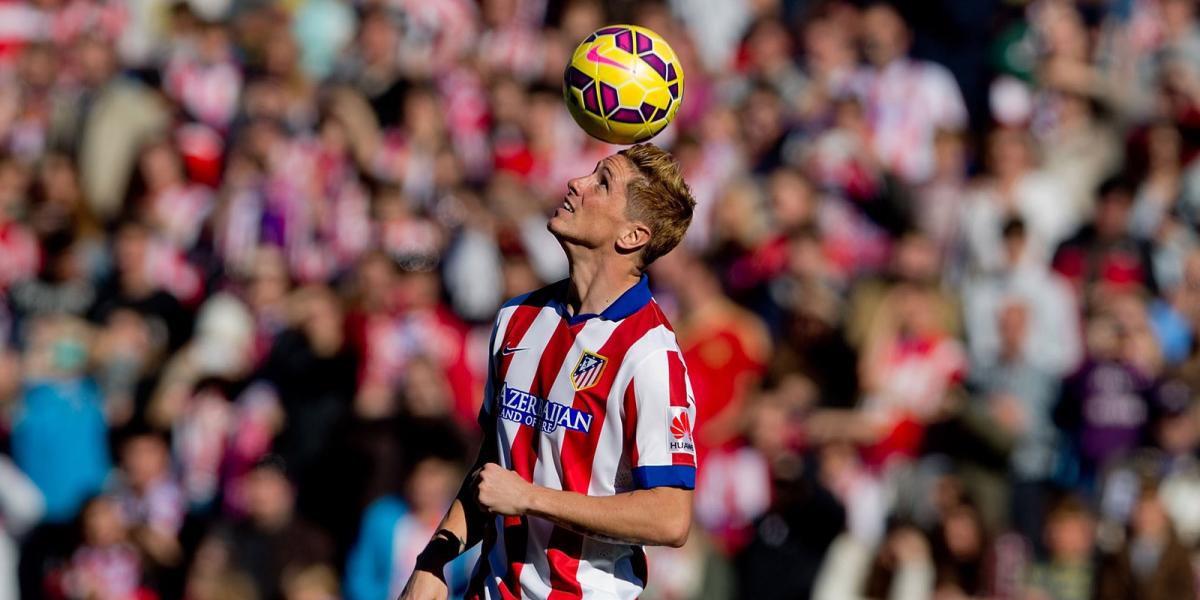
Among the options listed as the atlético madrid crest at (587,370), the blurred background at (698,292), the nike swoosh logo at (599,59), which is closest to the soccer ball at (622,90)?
the nike swoosh logo at (599,59)

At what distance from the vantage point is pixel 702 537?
452 inches

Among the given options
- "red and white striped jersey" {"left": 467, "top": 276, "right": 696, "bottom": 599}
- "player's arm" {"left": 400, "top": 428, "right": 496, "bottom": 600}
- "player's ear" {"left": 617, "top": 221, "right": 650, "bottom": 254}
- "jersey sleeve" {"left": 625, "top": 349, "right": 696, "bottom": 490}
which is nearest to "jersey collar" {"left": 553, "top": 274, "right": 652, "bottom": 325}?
"red and white striped jersey" {"left": 467, "top": 276, "right": 696, "bottom": 599}

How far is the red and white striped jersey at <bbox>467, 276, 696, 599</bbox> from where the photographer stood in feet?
18.4

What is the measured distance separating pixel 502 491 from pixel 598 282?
863 mm

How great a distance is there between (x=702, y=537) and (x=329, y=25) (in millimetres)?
7783

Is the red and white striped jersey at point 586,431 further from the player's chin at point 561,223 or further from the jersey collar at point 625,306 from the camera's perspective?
the player's chin at point 561,223

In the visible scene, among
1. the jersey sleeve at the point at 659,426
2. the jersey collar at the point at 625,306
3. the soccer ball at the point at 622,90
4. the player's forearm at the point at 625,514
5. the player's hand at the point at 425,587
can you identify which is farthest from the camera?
the soccer ball at the point at 622,90

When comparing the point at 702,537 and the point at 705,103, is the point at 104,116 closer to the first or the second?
the point at 705,103

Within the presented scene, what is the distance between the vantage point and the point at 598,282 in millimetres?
5875

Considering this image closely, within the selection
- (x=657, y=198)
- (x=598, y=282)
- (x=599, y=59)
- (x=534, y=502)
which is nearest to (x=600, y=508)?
(x=534, y=502)

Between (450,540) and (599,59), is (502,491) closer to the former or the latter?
(450,540)

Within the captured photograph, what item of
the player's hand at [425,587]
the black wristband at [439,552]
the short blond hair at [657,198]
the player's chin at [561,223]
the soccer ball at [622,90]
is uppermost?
the soccer ball at [622,90]

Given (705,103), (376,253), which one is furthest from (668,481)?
(705,103)

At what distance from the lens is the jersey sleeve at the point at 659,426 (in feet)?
18.2
